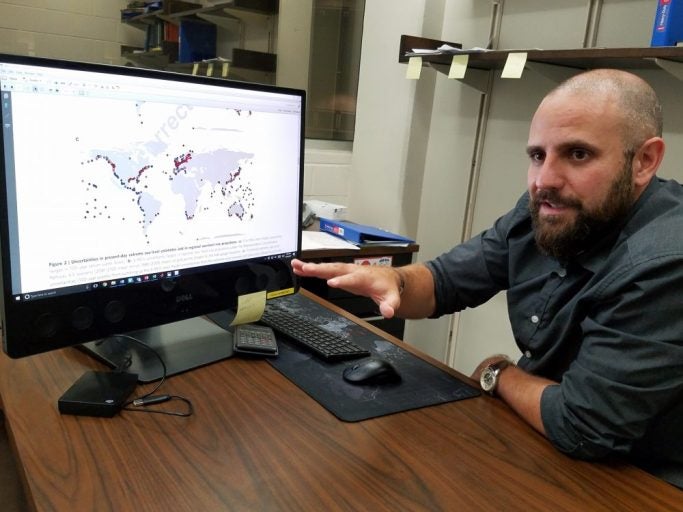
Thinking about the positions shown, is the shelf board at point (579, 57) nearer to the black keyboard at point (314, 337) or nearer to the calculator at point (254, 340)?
the black keyboard at point (314, 337)

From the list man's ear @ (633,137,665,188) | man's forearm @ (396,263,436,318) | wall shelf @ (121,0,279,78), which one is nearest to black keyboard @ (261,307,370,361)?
man's forearm @ (396,263,436,318)

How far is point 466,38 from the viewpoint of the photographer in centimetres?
239

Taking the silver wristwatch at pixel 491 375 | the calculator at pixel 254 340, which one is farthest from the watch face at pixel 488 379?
the calculator at pixel 254 340

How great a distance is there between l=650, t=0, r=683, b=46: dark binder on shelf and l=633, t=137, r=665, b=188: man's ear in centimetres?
56

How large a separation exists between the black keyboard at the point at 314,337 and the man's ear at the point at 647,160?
24.9 inches

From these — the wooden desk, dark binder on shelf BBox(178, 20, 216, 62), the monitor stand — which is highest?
dark binder on shelf BBox(178, 20, 216, 62)

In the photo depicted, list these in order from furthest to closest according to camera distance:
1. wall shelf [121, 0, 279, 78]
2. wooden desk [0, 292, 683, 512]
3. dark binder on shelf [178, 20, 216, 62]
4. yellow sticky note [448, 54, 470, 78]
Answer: dark binder on shelf [178, 20, 216, 62] < wall shelf [121, 0, 279, 78] < yellow sticky note [448, 54, 470, 78] < wooden desk [0, 292, 683, 512]

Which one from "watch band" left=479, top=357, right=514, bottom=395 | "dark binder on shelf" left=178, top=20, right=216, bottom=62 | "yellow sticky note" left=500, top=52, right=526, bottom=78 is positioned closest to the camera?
"watch band" left=479, top=357, right=514, bottom=395

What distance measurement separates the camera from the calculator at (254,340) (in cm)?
110

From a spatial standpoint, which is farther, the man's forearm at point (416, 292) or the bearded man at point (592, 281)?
the man's forearm at point (416, 292)

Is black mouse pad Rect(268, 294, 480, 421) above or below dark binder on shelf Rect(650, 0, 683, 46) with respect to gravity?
below

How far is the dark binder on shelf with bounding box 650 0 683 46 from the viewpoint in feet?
4.83

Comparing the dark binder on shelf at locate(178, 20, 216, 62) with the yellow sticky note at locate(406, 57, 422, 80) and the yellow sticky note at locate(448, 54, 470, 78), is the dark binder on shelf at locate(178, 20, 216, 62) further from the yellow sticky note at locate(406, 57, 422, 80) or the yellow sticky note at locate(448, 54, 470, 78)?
the yellow sticky note at locate(448, 54, 470, 78)

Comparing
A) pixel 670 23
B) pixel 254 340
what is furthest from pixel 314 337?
pixel 670 23
